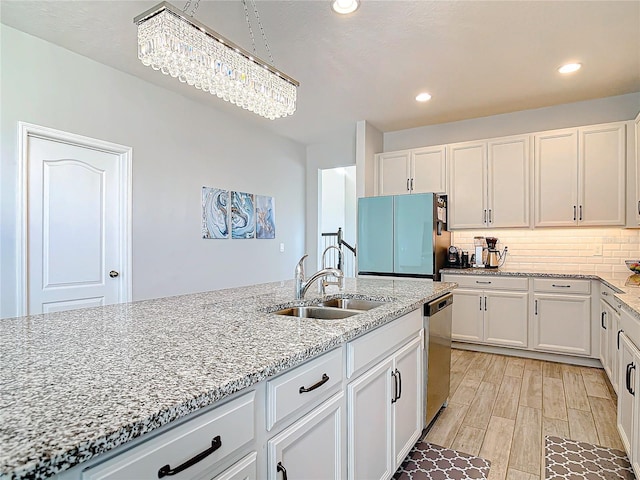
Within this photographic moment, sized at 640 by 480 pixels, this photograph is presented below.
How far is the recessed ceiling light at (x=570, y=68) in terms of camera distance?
312 cm

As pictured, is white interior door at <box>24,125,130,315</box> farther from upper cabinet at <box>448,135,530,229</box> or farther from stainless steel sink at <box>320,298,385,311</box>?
upper cabinet at <box>448,135,530,229</box>

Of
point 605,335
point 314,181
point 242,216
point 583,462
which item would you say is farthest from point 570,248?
point 242,216

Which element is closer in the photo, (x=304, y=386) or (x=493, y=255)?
(x=304, y=386)

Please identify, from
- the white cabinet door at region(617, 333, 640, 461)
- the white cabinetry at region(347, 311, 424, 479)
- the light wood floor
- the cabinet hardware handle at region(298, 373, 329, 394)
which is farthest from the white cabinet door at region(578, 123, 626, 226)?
the cabinet hardware handle at region(298, 373, 329, 394)

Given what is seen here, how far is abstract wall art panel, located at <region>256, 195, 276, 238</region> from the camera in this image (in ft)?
15.9

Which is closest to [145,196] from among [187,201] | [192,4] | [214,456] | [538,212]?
[187,201]

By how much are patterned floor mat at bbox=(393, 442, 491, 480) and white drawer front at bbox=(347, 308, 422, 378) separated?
72 cm

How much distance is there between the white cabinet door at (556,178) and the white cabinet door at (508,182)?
0.11m

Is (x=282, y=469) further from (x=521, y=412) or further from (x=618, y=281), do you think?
A: (x=618, y=281)

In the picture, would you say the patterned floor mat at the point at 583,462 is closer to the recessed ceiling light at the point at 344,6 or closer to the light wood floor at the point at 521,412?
the light wood floor at the point at 521,412

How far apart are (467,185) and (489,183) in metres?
0.24

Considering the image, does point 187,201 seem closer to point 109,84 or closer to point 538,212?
point 109,84

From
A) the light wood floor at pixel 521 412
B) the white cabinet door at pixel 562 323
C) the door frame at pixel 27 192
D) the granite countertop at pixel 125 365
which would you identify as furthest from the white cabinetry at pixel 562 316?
the door frame at pixel 27 192

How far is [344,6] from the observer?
92.4 inches
